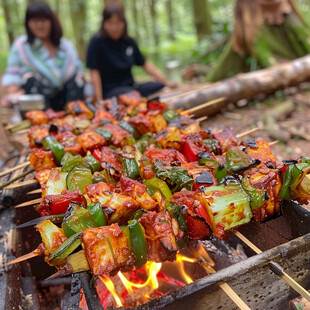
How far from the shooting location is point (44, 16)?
240 inches

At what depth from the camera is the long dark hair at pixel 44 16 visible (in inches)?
236

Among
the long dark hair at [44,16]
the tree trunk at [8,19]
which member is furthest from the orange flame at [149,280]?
the tree trunk at [8,19]

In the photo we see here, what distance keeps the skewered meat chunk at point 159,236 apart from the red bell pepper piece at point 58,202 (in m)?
0.52

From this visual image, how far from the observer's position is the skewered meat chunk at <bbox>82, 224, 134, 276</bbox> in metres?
1.94

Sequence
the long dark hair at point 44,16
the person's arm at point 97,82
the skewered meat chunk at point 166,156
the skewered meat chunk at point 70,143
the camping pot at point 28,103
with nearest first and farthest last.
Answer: the skewered meat chunk at point 166,156, the skewered meat chunk at point 70,143, the camping pot at point 28,103, the long dark hair at point 44,16, the person's arm at point 97,82

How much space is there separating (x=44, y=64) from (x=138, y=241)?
549 centimetres

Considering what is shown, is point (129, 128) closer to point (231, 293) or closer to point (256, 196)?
point (256, 196)

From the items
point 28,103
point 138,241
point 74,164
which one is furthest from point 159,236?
point 28,103

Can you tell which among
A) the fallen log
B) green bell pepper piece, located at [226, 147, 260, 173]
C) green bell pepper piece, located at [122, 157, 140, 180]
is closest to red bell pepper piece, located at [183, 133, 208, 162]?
green bell pepper piece, located at [226, 147, 260, 173]

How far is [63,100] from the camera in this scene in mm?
6953

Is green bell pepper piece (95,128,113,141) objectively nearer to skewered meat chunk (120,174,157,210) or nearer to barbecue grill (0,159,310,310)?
skewered meat chunk (120,174,157,210)

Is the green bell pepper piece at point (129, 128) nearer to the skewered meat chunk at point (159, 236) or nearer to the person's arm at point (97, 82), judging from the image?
the skewered meat chunk at point (159, 236)

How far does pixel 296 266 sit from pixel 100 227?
1292 millimetres

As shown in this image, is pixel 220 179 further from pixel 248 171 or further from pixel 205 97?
pixel 205 97
